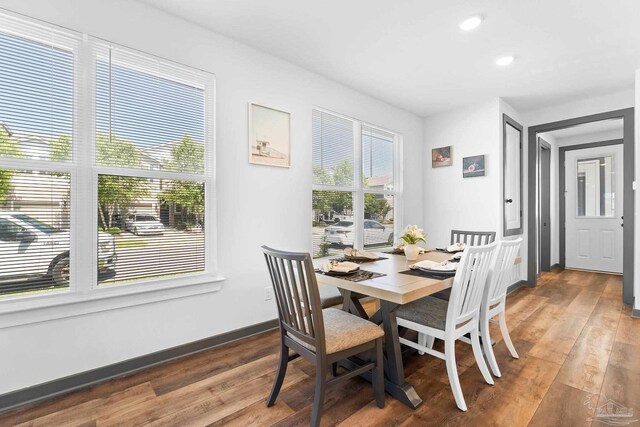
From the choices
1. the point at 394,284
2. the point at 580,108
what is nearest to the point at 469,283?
the point at 394,284

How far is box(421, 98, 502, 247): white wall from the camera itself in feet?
13.2

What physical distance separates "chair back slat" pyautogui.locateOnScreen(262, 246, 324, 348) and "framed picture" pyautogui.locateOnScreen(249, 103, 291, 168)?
1.35m

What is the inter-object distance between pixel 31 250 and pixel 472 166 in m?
4.53

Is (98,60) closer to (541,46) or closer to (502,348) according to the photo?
(541,46)

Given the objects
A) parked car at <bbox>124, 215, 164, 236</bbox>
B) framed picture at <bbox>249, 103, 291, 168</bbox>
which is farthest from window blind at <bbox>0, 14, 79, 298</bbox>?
framed picture at <bbox>249, 103, 291, 168</bbox>

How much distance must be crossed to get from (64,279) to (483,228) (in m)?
4.34

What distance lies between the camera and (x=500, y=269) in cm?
215

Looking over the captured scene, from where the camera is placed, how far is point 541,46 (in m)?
2.74

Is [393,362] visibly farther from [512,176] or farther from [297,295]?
[512,176]

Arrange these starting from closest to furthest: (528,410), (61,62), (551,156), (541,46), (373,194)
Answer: (528,410)
(61,62)
(541,46)
(373,194)
(551,156)

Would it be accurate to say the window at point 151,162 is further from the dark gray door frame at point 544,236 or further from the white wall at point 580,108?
the dark gray door frame at point 544,236

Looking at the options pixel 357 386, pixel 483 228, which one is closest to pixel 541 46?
pixel 483 228

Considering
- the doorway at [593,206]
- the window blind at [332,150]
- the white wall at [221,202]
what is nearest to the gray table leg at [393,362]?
the white wall at [221,202]

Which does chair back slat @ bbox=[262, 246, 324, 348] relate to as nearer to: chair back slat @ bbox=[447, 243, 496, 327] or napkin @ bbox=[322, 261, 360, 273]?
napkin @ bbox=[322, 261, 360, 273]
